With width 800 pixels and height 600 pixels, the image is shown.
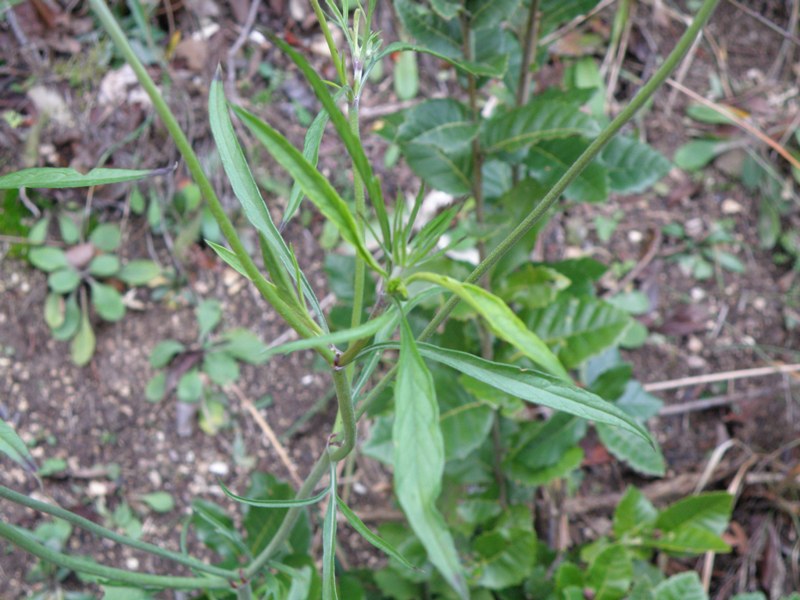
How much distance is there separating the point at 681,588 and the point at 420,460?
1.17 metres

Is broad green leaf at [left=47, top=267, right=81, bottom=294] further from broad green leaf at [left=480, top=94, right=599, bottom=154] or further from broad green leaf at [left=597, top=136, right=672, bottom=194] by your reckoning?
broad green leaf at [left=597, top=136, right=672, bottom=194]

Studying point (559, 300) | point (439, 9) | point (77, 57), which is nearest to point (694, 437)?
point (559, 300)

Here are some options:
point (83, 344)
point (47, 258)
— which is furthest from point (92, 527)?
point (47, 258)

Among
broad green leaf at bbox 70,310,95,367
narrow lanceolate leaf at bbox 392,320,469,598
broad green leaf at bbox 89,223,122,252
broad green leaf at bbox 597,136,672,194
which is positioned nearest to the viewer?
narrow lanceolate leaf at bbox 392,320,469,598

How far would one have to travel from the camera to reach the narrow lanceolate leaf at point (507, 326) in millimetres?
432

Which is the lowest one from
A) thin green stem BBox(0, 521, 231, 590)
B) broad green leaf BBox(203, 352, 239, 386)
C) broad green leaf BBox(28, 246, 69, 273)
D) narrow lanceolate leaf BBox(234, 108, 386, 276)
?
broad green leaf BBox(203, 352, 239, 386)

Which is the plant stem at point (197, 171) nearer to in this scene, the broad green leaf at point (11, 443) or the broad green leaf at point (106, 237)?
the broad green leaf at point (11, 443)

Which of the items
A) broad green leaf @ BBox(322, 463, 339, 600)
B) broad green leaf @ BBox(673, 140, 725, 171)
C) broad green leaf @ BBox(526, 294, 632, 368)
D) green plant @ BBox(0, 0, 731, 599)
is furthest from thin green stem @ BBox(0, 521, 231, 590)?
broad green leaf @ BBox(673, 140, 725, 171)

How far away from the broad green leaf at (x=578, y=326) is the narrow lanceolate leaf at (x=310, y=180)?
34.6 inches

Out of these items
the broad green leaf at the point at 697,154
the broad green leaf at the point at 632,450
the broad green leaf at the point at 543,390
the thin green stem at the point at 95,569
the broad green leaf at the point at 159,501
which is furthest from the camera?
the broad green leaf at the point at 697,154

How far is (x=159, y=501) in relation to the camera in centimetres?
175

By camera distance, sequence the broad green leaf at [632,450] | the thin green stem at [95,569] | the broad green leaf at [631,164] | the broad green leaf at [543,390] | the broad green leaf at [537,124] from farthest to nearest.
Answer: the broad green leaf at [632,450], the broad green leaf at [631,164], the broad green leaf at [537,124], the thin green stem at [95,569], the broad green leaf at [543,390]

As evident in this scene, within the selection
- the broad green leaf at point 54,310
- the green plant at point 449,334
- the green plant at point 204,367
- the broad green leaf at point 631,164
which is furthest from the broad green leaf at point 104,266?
the broad green leaf at point 631,164

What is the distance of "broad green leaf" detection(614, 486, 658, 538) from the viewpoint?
155 cm
